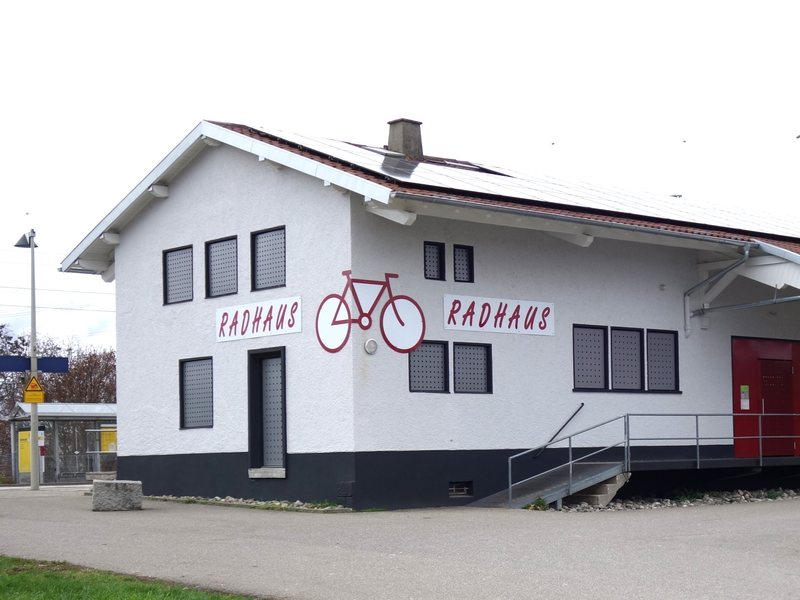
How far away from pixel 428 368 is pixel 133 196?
723 centimetres

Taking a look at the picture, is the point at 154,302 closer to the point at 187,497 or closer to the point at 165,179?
the point at 165,179

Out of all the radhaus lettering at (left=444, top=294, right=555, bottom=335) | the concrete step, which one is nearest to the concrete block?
the radhaus lettering at (left=444, top=294, right=555, bottom=335)

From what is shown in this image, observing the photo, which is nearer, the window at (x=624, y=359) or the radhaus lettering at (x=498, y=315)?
the radhaus lettering at (x=498, y=315)

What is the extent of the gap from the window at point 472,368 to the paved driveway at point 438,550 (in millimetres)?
2327

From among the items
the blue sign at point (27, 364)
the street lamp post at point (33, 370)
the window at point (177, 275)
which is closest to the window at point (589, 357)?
the window at point (177, 275)

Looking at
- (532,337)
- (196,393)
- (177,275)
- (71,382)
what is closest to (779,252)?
(532,337)

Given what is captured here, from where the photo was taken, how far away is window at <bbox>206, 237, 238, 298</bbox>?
19422mm

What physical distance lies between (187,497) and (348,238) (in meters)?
6.23

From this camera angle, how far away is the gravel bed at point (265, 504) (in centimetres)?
1669

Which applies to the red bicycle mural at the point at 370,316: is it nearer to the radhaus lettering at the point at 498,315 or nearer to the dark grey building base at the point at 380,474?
the radhaus lettering at the point at 498,315

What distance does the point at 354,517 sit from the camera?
1538 centimetres

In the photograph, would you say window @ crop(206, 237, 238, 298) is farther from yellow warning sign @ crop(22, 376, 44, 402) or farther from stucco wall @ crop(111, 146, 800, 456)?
yellow warning sign @ crop(22, 376, 44, 402)

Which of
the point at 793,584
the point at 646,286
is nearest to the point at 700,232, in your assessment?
the point at 646,286

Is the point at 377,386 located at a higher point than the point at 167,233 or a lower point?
lower
